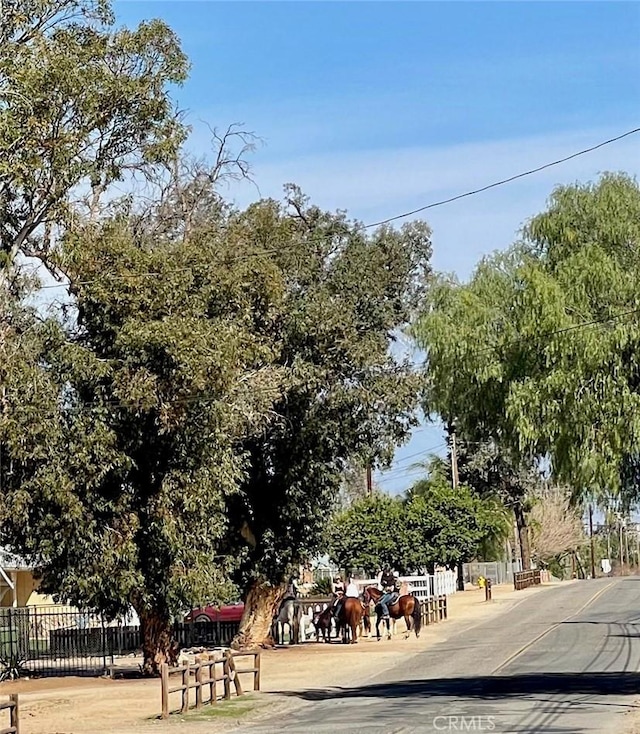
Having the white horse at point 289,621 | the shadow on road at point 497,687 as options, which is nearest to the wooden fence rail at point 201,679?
the shadow on road at point 497,687

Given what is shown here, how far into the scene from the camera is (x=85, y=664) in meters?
36.2

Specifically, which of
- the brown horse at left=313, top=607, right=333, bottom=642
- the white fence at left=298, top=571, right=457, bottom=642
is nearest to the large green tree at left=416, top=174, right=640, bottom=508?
the brown horse at left=313, top=607, right=333, bottom=642

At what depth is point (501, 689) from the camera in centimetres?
2119

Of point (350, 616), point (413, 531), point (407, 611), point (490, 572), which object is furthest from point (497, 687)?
point (490, 572)

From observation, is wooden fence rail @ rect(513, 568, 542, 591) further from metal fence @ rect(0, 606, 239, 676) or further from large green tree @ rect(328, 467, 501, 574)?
metal fence @ rect(0, 606, 239, 676)

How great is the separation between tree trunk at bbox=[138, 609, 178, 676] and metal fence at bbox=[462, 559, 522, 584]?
146 ft

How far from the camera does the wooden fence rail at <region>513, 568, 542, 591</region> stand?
66.1m

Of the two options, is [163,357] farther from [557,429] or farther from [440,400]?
[557,429]

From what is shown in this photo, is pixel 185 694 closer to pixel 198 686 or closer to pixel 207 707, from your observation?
pixel 198 686

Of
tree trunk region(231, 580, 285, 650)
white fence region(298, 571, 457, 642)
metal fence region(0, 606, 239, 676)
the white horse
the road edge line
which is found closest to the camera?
the road edge line

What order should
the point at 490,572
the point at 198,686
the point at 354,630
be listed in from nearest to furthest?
the point at 198,686 < the point at 354,630 < the point at 490,572

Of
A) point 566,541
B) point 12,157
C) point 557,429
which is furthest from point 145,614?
point 566,541

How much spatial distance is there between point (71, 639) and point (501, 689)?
1865cm

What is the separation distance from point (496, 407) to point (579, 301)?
244 cm
